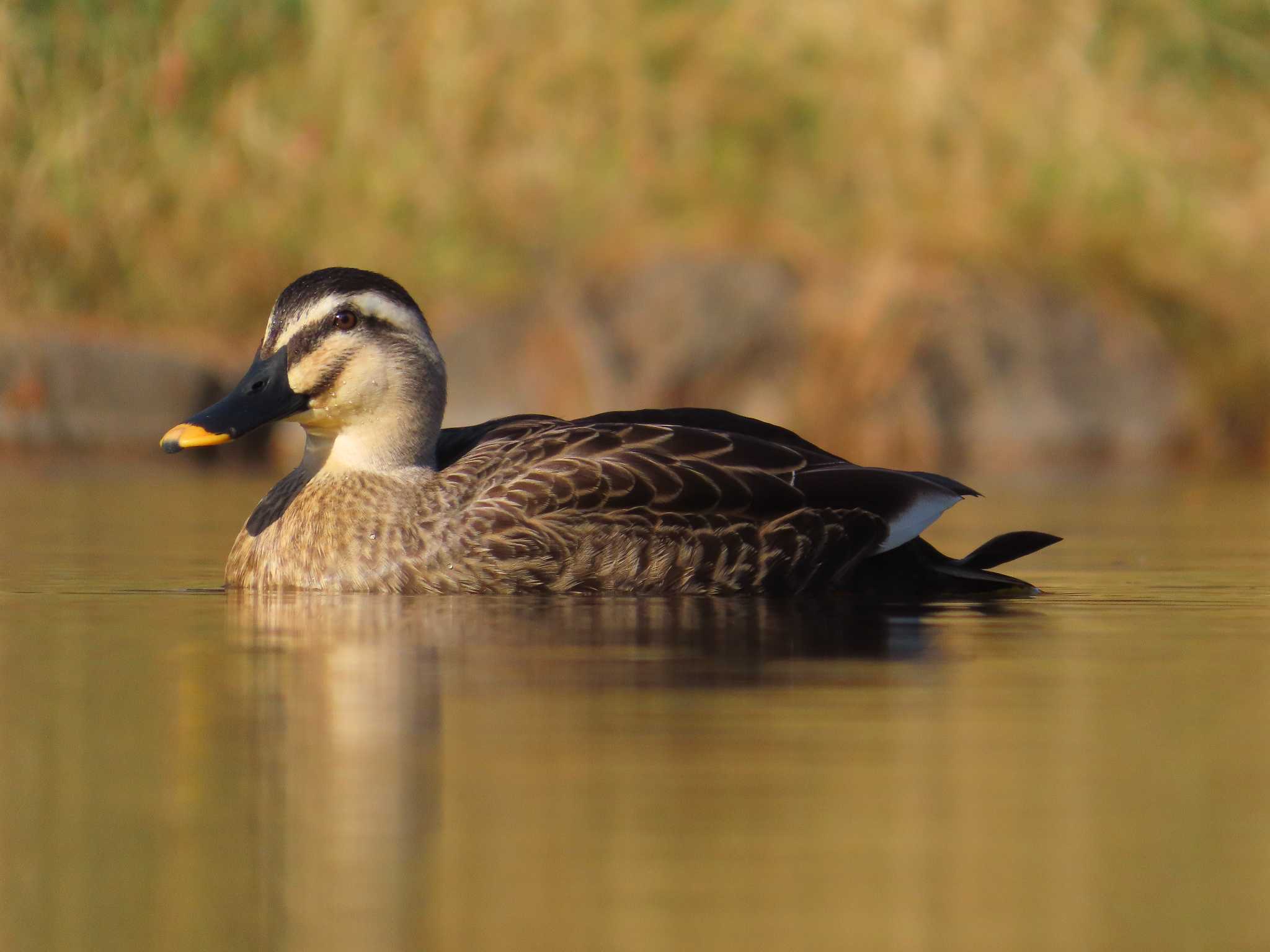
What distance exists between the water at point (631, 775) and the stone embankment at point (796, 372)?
877cm

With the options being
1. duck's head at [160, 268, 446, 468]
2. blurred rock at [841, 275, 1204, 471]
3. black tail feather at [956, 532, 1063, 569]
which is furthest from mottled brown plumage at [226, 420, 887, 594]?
blurred rock at [841, 275, 1204, 471]

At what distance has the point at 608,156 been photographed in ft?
59.4

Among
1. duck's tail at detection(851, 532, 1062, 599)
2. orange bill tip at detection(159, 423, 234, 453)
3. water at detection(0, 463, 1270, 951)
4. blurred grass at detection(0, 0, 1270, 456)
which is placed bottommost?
water at detection(0, 463, 1270, 951)

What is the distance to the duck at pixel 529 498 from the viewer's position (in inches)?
293

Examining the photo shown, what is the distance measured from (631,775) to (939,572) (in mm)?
3819

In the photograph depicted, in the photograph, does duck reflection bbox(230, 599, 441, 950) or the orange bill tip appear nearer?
duck reflection bbox(230, 599, 441, 950)

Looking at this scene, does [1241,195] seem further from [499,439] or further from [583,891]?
[583,891]

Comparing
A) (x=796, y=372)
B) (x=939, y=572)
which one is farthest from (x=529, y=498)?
(x=796, y=372)

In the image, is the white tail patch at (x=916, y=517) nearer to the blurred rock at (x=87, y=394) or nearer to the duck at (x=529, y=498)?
the duck at (x=529, y=498)

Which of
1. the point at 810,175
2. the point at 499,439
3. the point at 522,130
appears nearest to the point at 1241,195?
the point at 810,175

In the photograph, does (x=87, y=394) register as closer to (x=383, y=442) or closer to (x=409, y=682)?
(x=383, y=442)

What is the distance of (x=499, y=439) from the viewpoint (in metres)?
7.88

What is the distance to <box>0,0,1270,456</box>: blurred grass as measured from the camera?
57.3 feet

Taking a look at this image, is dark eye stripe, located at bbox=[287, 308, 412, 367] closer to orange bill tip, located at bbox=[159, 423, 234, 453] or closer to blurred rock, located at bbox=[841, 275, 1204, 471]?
orange bill tip, located at bbox=[159, 423, 234, 453]
